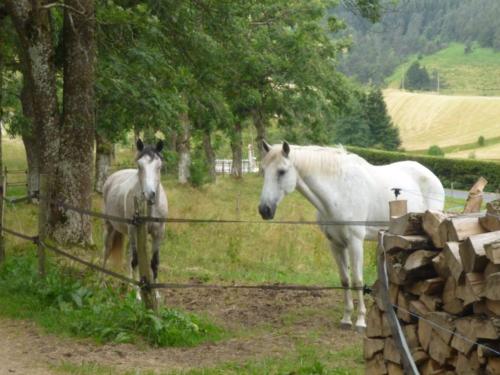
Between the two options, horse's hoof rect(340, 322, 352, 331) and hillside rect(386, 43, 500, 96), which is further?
hillside rect(386, 43, 500, 96)

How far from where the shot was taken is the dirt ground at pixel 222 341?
7.03m

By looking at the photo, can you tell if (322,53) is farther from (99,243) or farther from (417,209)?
(417,209)

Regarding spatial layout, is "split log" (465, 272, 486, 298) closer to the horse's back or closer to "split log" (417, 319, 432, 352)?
"split log" (417, 319, 432, 352)

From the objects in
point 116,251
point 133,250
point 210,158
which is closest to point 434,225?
point 133,250

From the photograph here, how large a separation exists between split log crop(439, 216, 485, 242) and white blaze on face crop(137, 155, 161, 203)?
5.05 metres

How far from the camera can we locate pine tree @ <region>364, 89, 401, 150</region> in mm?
77438

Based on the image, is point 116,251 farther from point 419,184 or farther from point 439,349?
point 439,349

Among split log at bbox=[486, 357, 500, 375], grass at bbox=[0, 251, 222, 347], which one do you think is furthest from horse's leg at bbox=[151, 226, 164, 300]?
split log at bbox=[486, 357, 500, 375]

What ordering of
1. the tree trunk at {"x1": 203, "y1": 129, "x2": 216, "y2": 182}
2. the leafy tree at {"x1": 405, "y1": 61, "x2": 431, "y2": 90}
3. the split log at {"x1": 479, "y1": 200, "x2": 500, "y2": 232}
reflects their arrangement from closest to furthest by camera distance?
1. the split log at {"x1": 479, "y1": 200, "x2": 500, "y2": 232}
2. the tree trunk at {"x1": 203, "y1": 129, "x2": 216, "y2": 182}
3. the leafy tree at {"x1": 405, "y1": 61, "x2": 431, "y2": 90}

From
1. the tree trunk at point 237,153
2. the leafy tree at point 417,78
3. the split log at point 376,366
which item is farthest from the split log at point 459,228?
the leafy tree at point 417,78

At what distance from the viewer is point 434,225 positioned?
4.69 meters

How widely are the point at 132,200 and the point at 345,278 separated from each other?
308 cm

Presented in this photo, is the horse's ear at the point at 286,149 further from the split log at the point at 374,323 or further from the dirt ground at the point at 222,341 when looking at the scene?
the split log at the point at 374,323

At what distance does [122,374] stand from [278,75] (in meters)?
25.5
